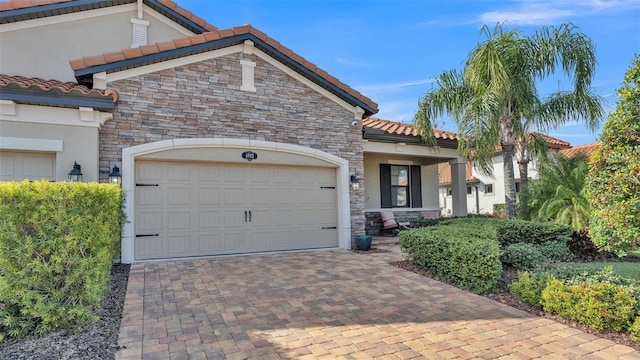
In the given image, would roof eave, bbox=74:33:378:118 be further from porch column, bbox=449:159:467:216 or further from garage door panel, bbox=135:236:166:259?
porch column, bbox=449:159:467:216

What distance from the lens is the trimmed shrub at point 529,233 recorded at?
8.98 m

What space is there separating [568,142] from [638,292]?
60.4 ft

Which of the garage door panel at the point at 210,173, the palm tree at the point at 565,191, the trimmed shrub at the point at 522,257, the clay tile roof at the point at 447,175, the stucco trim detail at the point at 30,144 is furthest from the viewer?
the clay tile roof at the point at 447,175

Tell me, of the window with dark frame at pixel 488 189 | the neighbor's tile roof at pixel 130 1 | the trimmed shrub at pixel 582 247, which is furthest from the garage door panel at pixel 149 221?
the window with dark frame at pixel 488 189

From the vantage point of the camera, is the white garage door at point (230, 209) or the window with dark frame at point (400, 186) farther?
the window with dark frame at point (400, 186)

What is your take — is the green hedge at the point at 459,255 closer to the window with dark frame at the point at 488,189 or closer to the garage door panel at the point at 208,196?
the garage door panel at the point at 208,196

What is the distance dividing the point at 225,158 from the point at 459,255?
5.95m

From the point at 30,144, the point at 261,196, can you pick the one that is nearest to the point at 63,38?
the point at 30,144

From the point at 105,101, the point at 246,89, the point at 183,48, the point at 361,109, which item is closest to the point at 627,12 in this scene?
the point at 361,109

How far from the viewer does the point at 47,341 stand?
385 centimetres

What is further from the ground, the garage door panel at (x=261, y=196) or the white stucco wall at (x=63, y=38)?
the white stucco wall at (x=63, y=38)

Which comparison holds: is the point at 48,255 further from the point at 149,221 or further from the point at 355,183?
the point at 355,183

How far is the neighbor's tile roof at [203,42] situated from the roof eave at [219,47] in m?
0.05

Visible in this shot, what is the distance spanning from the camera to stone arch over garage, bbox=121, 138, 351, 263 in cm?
805
